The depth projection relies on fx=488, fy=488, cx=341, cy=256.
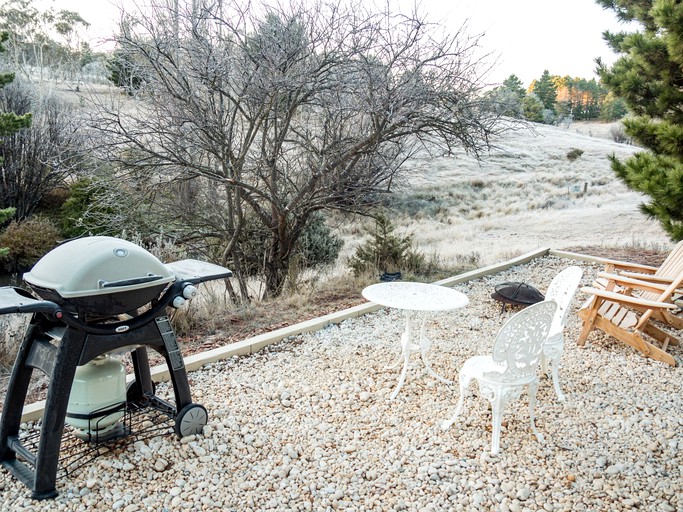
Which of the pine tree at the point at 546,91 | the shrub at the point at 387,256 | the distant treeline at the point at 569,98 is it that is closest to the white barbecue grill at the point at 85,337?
the shrub at the point at 387,256

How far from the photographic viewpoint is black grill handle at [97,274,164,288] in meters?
2.05

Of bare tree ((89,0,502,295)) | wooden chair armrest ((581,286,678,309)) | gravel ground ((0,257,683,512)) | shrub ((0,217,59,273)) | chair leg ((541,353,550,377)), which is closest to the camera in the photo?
gravel ground ((0,257,683,512))

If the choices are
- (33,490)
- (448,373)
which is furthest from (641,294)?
(33,490)

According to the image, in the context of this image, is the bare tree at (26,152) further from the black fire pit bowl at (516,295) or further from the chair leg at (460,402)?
the chair leg at (460,402)

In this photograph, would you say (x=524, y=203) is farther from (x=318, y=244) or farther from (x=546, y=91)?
(x=546, y=91)

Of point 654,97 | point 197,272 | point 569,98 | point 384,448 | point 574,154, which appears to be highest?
point 569,98

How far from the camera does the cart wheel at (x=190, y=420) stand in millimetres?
2566

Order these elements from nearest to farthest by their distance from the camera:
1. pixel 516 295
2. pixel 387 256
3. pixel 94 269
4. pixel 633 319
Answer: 1. pixel 94 269
2. pixel 633 319
3. pixel 516 295
4. pixel 387 256

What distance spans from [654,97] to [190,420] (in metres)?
7.64

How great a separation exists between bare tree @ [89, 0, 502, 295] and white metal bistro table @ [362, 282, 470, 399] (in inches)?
76.9

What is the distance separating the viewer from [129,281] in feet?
6.98

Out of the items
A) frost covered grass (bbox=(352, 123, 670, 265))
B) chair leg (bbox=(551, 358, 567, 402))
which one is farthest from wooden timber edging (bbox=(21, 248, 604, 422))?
frost covered grass (bbox=(352, 123, 670, 265))

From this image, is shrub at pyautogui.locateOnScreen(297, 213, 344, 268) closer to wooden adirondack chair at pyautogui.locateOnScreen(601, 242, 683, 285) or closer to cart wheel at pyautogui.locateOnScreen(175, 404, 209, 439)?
wooden adirondack chair at pyautogui.locateOnScreen(601, 242, 683, 285)

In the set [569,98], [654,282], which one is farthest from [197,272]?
A: [569,98]
